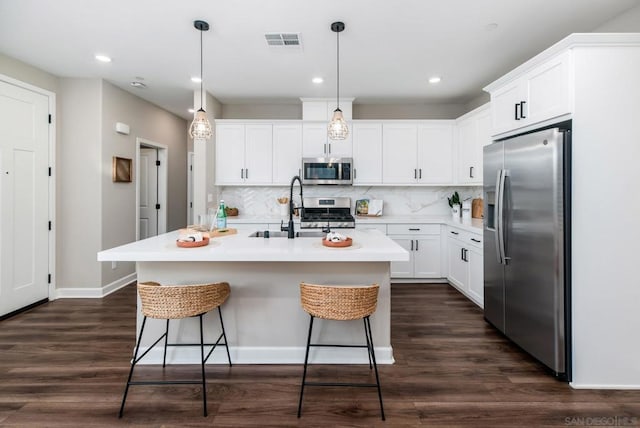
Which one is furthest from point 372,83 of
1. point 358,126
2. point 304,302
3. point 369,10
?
point 304,302

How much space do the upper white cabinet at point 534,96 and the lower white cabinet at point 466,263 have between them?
129 cm

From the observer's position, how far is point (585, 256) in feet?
6.86

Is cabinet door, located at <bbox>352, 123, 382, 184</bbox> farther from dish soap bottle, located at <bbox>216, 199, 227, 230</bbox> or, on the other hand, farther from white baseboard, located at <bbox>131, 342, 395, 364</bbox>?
white baseboard, located at <bbox>131, 342, 395, 364</bbox>

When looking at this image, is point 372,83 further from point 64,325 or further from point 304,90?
point 64,325

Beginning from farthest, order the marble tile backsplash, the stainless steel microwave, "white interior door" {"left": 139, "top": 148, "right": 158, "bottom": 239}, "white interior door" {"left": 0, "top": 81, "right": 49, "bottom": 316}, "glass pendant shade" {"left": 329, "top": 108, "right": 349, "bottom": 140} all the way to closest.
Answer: "white interior door" {"left": 139, "top": 148, "right": 158, "bottom": 239} < the marble tile backsplash < the stainless steel microwave < "white interior door" {"left": 0, "top": 81, "right": 49, "bottom": 316} < "glass pendant shade" {"left": 329, "top": 108, "right": 349, "bottom": 140}

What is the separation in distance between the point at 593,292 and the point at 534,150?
997mm

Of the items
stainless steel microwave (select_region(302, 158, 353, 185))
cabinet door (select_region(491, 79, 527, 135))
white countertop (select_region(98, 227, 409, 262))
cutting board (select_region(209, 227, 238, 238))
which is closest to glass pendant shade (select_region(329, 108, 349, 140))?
white countertop (select_region(98, 227, 409, 262))

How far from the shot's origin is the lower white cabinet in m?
3.54

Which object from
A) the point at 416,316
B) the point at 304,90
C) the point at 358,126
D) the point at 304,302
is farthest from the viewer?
the point at 358,126

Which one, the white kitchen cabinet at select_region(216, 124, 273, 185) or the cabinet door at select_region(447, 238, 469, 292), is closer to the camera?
the cabinet door at select_region(447, 238, 469, 292)

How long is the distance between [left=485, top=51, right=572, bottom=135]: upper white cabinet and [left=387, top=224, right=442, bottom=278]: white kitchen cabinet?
1.78 m

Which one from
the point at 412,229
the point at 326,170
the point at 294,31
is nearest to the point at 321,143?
the point at 326,170

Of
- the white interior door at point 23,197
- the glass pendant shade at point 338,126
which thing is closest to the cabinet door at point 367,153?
the glass pendant shade at point 338,126

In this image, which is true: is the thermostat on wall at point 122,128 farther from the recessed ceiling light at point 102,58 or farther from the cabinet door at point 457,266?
the cabinet door at point 457,266
